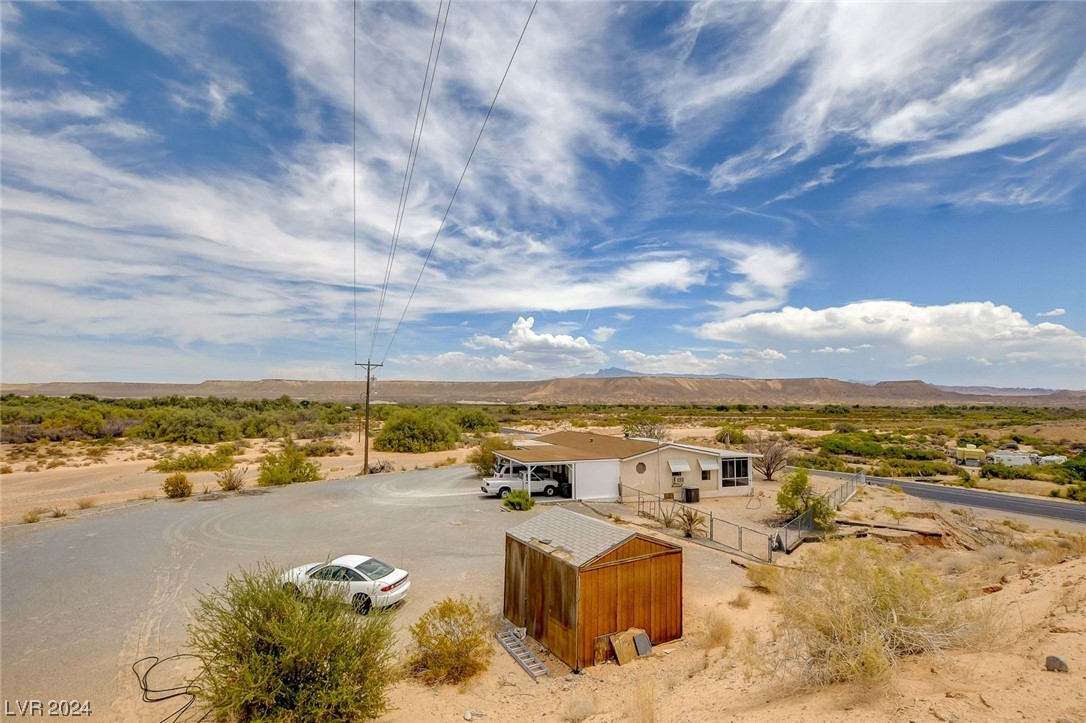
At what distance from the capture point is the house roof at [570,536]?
41.7 feet

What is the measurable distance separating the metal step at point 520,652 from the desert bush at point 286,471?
27.4m

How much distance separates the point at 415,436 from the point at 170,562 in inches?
1500

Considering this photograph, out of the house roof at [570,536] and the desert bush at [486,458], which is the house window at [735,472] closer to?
the desert bush at [486,458]

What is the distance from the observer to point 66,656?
11883mm

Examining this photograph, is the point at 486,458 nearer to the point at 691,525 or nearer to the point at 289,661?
the point at 691,525

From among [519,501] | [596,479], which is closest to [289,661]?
[519,501]

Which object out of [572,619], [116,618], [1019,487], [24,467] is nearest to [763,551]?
[572,619]

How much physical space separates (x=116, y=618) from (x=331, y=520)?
1118 centimetres

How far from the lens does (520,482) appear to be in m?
30.9

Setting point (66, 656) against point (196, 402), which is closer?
point (66, 656)

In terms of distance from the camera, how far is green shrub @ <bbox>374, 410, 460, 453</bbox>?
183 feet

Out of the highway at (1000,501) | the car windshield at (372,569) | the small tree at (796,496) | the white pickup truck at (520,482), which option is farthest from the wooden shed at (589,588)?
the highway at (1000,501)

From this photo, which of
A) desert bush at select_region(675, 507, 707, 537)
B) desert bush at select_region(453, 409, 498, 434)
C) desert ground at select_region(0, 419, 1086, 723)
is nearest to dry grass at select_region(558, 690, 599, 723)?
desert ground at select_region(0, 419, 1086, 723)

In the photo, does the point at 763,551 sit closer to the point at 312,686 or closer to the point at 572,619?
the point at 572,619
